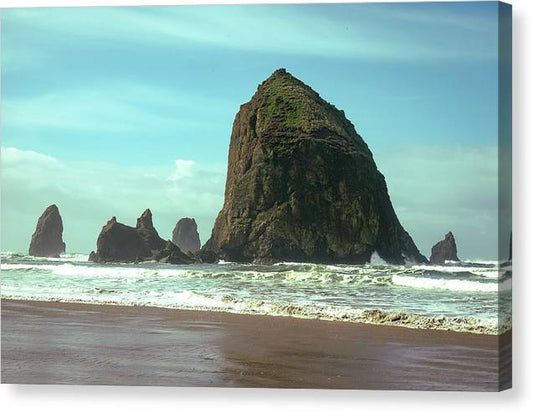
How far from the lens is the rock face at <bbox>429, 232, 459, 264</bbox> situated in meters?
6.33

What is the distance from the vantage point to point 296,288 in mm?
6590

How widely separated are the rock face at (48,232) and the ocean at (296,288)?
17 centimetres

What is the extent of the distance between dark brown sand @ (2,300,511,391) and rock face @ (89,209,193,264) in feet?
1.60

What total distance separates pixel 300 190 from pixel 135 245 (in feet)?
5.30

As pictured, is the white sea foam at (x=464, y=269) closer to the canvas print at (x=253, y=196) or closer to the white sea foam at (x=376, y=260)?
the canvas print at (x=253, y=196)

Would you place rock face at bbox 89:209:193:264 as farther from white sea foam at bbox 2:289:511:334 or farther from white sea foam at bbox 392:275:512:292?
white sea foam at bbox 392:275:512:292

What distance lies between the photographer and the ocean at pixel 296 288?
6195 millimetres

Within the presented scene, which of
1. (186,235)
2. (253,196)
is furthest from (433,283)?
(186,235)

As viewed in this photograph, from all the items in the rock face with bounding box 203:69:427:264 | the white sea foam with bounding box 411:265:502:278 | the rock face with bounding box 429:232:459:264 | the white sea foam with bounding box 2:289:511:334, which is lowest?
the white sea foam with bounding box 2:289:511:334

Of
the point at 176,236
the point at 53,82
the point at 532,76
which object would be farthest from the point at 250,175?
the point at 532,76

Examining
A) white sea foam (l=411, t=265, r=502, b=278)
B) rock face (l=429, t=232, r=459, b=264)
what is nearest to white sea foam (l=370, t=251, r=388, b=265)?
white sea foam (l=411, t=265, r=502, b=278)

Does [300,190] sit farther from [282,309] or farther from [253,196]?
[282,309]

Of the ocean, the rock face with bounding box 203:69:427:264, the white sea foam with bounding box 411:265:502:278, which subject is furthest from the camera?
the rock face with bounding box 203:69:427:264

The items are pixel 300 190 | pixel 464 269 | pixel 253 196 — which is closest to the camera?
pixel 464 269
